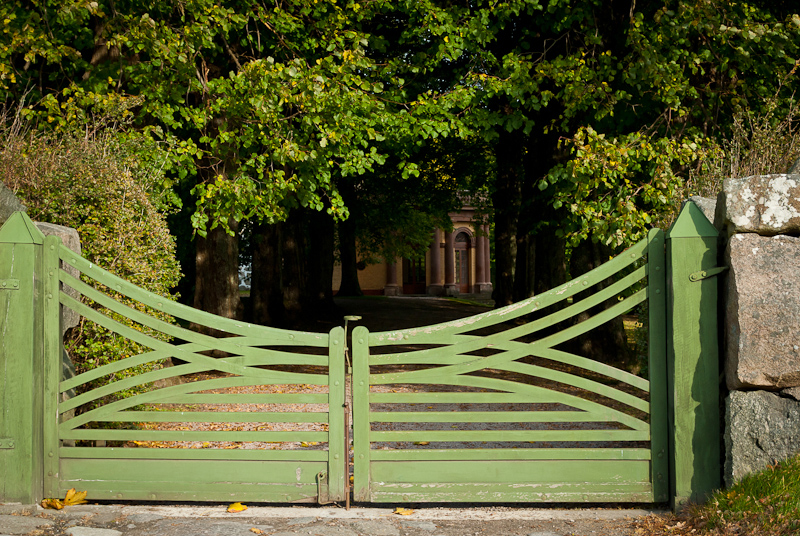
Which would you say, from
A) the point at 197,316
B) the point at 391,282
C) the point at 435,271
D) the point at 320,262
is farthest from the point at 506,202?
the point at 435,271

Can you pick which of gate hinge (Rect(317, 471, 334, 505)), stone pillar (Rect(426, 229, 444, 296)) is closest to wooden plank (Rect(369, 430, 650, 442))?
gate hinge (Rect(317, 471, 334, 505))

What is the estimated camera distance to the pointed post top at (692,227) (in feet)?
13.2

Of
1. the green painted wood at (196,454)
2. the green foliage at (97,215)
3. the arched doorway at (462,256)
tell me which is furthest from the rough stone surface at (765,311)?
the arched doorway at (462,256)

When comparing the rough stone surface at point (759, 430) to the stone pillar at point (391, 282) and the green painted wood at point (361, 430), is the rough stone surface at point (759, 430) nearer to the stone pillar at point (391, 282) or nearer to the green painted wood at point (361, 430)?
the green painted wood at point (361, 430)

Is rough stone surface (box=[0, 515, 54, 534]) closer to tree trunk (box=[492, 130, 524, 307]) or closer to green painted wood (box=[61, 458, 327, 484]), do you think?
green painted wood (box=[61, 458, 327, 484])

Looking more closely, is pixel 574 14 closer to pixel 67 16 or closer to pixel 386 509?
pixel 67 16

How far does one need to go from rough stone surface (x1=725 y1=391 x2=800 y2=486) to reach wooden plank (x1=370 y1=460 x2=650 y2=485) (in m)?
0.51

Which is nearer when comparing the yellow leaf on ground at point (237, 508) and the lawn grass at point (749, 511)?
the lawn grass at point (749, 511)

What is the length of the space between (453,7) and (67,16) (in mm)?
5120

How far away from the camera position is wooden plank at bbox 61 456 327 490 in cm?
412

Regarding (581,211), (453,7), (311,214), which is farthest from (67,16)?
(311,214)

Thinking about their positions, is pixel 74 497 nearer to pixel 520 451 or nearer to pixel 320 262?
pixel 520 451

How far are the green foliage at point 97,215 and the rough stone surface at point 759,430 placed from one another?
4230 mm

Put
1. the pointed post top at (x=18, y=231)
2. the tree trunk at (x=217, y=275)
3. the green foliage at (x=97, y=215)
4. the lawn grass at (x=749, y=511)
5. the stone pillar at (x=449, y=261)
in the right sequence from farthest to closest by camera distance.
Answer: the stone pillar at (x=449, y=261), the tree trunk at (x=217, y=275), the green foliage at (x=97, y=215), the pointed post top at (x=18, y=231), the lawn grass at (x=749, y=511)
